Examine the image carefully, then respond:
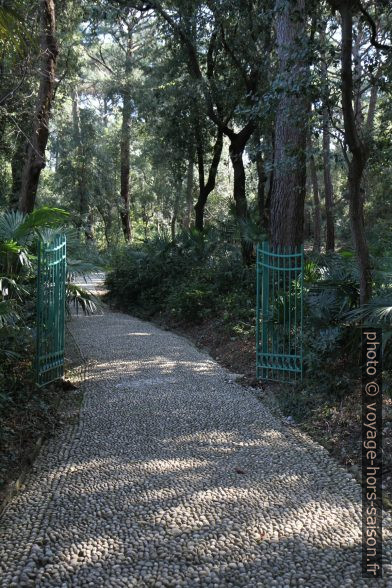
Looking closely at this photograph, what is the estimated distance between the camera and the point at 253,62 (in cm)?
1317

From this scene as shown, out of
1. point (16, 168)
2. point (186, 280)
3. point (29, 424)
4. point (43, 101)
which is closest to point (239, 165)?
point (186, 280)

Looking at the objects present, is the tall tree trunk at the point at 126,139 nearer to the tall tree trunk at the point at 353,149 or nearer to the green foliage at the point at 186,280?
the green foliage at the point at 186,280

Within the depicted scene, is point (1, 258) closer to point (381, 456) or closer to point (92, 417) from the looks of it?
point (92, 417)

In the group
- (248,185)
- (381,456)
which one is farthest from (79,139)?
(381,456)

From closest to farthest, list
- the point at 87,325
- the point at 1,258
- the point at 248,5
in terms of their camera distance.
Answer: the point at 1,258
the point at 248,5
the point at 87,325

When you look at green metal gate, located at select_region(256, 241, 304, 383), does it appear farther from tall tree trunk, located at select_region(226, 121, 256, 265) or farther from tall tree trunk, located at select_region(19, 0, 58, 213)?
tall tree trunk, located at select_region(226, 121, 256, 265)

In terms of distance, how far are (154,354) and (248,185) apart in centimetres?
1751

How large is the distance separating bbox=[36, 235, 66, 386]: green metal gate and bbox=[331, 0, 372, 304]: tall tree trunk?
3.51 meters

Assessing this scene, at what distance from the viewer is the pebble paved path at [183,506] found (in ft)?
9.60

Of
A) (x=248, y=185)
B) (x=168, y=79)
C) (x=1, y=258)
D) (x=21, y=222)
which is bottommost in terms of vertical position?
(x=1, y=258)

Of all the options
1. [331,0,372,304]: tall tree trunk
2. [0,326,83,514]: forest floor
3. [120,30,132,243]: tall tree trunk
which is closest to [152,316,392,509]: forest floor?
[331,0,372,304]: tall tree trunk

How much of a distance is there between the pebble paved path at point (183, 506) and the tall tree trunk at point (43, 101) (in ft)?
13.9

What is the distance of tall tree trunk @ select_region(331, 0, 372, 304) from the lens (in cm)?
506

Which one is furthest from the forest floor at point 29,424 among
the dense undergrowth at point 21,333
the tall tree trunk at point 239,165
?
the tall tree trunk at point 239,165
